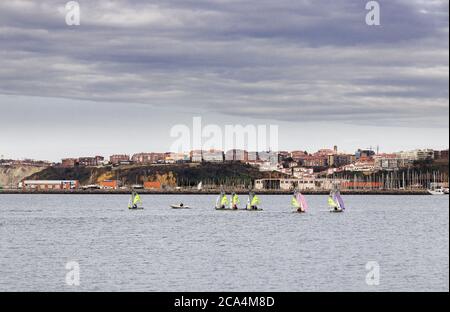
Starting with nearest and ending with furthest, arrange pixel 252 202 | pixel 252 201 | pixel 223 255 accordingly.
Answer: pixel 223 255, pixel 252 202, pixel 252 201

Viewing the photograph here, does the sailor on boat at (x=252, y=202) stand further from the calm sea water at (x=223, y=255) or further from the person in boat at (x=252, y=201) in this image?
the calm sea water at (x=223, y=255)

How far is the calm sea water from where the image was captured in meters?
49.9

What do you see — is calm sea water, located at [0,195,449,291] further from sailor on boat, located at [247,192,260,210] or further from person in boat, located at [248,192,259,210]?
sailor on boat, located at [247,192,260,210]

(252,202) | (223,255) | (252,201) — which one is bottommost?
(223,255)

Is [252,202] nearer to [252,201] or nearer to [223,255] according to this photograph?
[252,201]

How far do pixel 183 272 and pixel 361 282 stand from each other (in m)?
9.81

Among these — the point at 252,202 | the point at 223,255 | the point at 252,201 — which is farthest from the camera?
the point at 252,201

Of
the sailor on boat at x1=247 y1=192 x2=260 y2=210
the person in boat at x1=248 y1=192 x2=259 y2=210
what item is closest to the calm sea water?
the person in boat at x1=248 y1=192 x2=259 y2=210

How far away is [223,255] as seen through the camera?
210ft

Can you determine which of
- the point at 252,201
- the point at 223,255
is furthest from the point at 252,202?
the point at 223,255

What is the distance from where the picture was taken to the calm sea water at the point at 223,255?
49938 millimetres


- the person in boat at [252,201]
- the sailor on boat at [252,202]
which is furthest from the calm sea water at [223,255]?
the sailor on boat at [252,202]

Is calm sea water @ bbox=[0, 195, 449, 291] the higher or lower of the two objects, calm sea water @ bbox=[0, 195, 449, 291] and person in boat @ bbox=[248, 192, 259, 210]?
the lower
